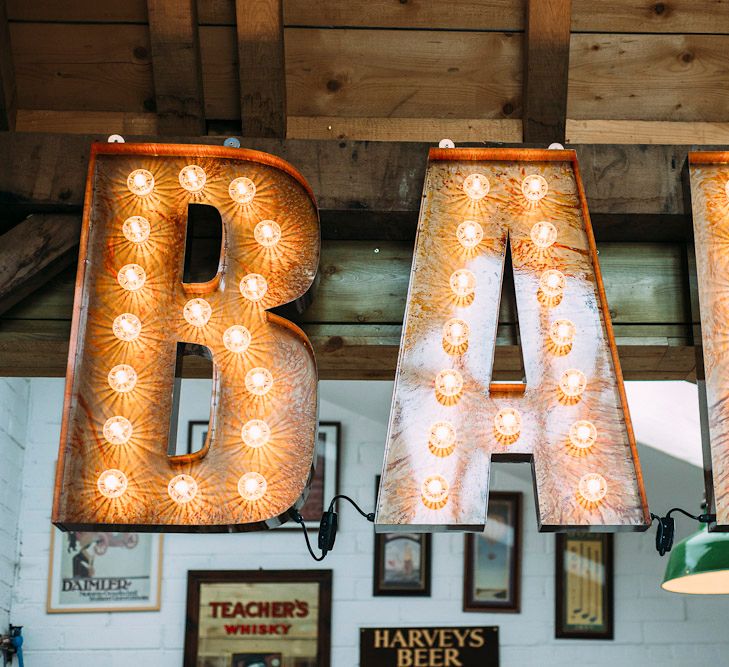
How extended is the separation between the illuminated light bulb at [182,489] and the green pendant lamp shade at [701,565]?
215 cm

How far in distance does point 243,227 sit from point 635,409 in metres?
2.58

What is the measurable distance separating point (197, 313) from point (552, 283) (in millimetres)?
686

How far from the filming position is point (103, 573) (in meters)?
5.16

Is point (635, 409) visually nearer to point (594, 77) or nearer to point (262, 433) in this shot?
point (594, 77)

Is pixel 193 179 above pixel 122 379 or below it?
above

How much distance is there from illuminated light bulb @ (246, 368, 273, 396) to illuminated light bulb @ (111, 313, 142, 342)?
0.23 meters

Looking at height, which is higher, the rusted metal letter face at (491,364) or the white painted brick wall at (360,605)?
the rusted metal letter face at (491,364)

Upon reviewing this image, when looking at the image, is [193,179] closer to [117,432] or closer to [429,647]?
[117,432]

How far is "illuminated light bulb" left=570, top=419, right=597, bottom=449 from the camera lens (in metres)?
1.86

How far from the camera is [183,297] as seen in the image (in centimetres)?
198

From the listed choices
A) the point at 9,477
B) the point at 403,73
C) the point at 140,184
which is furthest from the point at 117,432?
the point at 9,477

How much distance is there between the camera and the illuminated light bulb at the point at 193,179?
206 centimetres

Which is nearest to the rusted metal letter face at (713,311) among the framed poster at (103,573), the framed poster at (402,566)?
the framed poster at (402,566)

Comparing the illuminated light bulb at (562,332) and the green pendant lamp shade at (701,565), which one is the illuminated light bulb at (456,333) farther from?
the green pendant lamp shade at (701,565)
